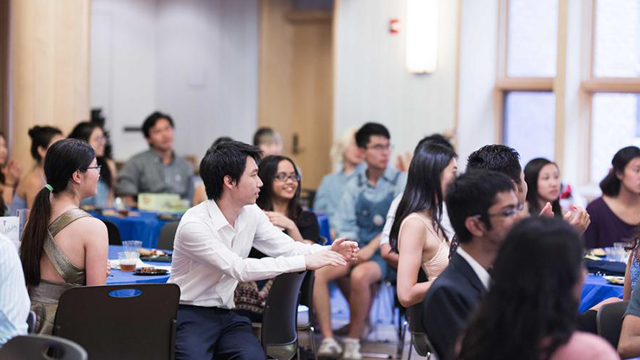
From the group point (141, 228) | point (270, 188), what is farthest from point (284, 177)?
point (141, 228)

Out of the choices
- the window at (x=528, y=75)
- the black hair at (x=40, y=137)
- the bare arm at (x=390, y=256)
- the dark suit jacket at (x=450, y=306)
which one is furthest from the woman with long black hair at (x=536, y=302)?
the window at (x=528, y=75)

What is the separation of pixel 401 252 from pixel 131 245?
1.50 metres

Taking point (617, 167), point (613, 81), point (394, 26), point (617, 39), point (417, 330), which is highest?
point (394, 26)

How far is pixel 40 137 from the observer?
6.99m

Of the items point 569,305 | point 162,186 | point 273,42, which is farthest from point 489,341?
point 273,42

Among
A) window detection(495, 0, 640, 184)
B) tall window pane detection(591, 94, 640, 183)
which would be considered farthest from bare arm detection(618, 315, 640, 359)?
tall window pane detection(591, 94, 640, 183)

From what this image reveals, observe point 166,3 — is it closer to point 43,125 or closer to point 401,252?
point 43,125

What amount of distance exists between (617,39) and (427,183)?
188 inches

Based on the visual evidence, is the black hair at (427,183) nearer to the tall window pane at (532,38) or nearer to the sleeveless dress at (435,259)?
the sleeveless dress at (435,259)

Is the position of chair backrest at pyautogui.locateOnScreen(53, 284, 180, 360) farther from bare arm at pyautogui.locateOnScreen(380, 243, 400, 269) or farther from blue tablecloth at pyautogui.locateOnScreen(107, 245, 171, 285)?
bare arm at pyautogui.locateOnScreen(380, 243, 400, 269)

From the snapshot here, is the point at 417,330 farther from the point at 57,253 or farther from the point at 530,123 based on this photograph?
the point at 530,123

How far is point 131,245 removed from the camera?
4.48m

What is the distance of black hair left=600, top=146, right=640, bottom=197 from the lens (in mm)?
5734

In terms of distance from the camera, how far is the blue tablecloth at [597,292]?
4.19 m
